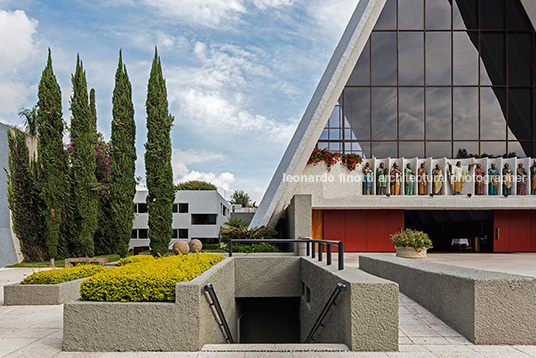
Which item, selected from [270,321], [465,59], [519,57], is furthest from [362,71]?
[270,321]

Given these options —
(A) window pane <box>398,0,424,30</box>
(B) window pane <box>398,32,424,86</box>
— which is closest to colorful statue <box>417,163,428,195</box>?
(B) window pane <box>398,32,424,86</box>

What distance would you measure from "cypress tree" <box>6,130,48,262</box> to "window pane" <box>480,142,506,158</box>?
2305 cm

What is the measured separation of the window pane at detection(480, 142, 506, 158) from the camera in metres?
21.2

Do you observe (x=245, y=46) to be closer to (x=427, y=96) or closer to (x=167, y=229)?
(x=167, y=229)

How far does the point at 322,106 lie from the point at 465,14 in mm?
12808

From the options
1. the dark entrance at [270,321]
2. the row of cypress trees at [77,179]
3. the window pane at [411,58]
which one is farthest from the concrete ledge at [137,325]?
the window pane at [411,58]

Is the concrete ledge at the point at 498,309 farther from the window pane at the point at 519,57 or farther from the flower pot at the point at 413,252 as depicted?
the window pane at the point at 519,57

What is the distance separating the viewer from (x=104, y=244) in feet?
81.1

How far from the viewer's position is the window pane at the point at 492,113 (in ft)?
70.3

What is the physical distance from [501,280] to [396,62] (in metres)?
18.1

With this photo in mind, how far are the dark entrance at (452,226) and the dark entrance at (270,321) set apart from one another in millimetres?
10191

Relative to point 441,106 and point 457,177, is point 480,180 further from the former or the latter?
point 441,106

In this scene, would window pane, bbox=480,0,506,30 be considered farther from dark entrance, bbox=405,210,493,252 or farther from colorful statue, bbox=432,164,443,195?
dark entrance, bbox=405,210,493,252

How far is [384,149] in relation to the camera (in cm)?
2119
